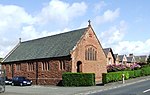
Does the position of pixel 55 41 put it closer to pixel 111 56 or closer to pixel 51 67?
pixel 51 67

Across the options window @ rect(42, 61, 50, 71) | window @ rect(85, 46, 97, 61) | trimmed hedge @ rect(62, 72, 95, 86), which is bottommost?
trimmed hedge @ rect(62, 72, 95, 86)

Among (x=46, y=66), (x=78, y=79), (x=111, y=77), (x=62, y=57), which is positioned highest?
(x=62, y=57)

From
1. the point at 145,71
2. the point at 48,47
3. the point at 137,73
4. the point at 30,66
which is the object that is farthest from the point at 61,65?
the point at 145,71

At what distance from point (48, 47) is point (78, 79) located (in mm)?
14340

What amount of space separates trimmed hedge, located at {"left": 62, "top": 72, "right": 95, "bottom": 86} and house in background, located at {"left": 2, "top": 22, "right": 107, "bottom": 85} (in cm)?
280

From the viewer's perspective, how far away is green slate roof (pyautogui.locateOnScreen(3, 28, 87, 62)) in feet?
164

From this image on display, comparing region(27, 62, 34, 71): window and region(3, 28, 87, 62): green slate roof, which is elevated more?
region(3, 28, 87, 62): green slate roof

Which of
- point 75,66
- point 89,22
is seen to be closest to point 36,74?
point 75,66

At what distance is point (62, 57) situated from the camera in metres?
48.2

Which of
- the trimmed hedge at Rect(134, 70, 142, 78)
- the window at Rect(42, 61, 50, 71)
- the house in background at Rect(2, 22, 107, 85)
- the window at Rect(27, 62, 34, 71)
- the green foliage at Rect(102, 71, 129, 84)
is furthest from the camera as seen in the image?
the window at Rect(27, 62, 34, 71)

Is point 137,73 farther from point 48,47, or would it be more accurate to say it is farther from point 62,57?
point 48,47

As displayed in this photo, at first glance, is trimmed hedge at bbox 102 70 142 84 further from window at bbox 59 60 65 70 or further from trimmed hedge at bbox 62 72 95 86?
window at bbox 59 60 65 70

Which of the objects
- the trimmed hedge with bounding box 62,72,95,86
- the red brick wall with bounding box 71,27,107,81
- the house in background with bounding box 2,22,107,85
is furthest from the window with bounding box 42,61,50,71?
the trimmed hedge with bounding box 62,72,95,86

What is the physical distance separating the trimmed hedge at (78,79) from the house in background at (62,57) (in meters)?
2.80
